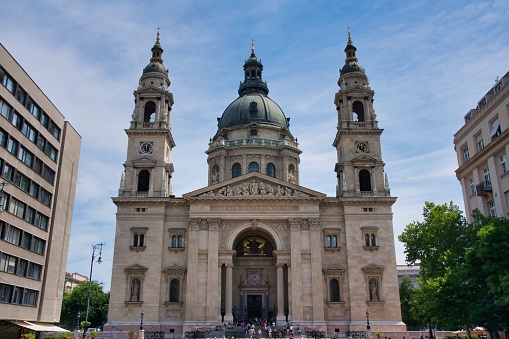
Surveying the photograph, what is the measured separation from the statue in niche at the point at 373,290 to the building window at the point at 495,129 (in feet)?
62.1

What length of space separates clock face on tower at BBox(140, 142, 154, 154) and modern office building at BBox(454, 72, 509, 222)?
2921cm

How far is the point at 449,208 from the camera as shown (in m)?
35.1

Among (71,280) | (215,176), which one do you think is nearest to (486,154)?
(215,176)

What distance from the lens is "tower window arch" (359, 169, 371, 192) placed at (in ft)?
164

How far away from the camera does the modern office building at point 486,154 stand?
1216 inches

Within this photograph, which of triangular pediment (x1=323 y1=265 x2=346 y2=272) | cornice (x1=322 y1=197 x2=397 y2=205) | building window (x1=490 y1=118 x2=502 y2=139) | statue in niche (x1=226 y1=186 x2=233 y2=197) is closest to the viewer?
building window (x1=490 y1=118 x2=502 y2=139)

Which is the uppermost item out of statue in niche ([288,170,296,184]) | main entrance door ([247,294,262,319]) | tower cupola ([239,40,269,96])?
tower cupola ([239,40,269,96])

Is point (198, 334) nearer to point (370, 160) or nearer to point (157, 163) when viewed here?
point (157, 163)

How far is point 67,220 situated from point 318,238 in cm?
2253

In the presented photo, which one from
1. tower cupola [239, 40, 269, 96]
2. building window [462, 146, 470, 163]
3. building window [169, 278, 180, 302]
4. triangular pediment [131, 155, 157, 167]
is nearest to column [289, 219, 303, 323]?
building window [169, 278, 180, 302]

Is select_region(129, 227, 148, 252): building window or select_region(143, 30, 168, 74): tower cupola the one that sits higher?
select_region(143, 30, 168, 74): tower cupola

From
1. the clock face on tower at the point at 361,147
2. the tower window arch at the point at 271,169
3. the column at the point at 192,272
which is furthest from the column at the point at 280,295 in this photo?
the tower window arch at the point at 271,169

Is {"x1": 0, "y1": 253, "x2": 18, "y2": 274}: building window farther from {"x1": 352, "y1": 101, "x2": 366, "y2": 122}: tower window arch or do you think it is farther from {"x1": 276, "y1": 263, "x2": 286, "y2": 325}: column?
{"x1": 352, "y1": 101, "x2": 366, "y2": 122}: tower window arch

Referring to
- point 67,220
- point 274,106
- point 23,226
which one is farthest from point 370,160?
point 23,226
